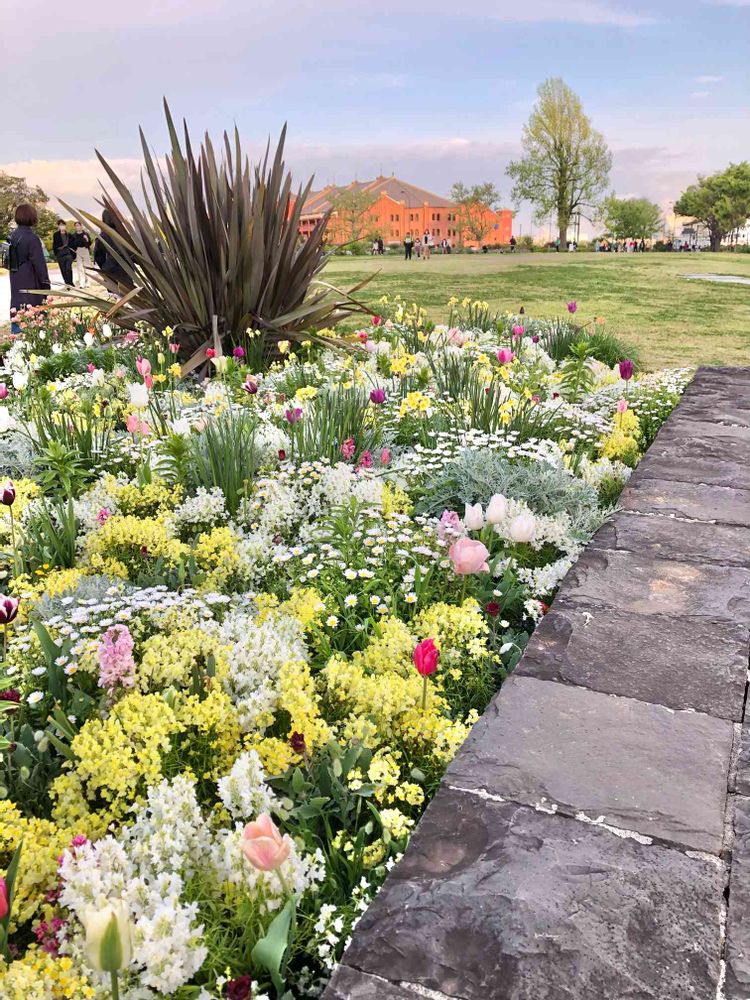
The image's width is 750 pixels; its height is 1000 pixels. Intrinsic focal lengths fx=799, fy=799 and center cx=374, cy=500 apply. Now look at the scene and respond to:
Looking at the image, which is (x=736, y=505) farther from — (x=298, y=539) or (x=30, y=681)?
(x=30, y=681)

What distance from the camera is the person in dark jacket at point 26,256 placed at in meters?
8.95

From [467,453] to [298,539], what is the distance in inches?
35.2

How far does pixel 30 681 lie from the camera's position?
229 cm

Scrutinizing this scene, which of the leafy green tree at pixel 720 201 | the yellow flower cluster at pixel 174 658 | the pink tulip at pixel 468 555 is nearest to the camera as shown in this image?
the yellow flower cluster at pixel 174 658

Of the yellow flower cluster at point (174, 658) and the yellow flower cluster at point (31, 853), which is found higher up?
the yellow flower cluster at point (174, 658)

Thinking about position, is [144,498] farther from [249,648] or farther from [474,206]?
[474,206]

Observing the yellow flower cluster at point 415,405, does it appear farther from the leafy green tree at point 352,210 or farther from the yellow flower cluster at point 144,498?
the leafy green tree at point 352,210

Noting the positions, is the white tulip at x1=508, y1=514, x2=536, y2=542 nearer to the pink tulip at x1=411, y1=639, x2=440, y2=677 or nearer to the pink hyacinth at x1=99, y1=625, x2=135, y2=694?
the pink tulip at x1=411, y1=639, x2=440, y2=677

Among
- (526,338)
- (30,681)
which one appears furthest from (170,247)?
(30,681)

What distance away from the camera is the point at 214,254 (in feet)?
19.9

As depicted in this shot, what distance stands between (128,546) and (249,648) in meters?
0.99

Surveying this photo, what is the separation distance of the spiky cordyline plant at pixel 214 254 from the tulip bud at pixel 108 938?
16.3 feet

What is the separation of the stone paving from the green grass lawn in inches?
247

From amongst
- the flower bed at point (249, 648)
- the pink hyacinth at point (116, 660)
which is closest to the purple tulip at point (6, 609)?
the flower bed at point (249, 648)
